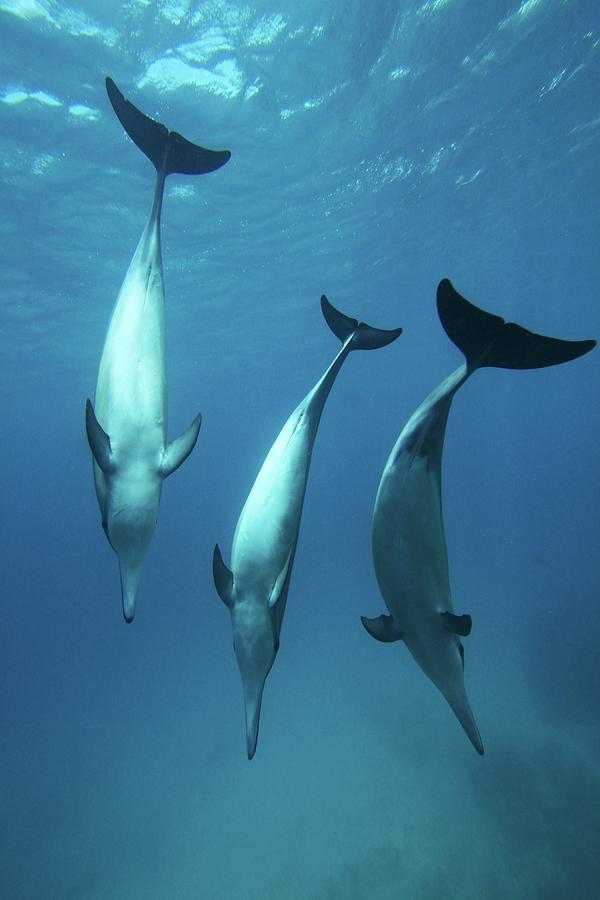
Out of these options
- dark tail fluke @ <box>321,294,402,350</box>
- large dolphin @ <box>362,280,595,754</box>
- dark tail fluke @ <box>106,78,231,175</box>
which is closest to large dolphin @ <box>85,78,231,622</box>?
large dolphin @ <box>362,280,595,754</box>

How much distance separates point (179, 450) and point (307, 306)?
28978 mm

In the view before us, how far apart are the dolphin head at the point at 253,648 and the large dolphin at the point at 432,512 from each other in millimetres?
Answer: 656

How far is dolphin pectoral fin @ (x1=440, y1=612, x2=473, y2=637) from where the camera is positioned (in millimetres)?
2422

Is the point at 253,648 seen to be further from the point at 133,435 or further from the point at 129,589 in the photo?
the point at 133,435

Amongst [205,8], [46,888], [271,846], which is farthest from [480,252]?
[46,888]

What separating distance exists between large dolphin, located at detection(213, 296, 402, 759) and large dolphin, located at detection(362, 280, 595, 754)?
49cm

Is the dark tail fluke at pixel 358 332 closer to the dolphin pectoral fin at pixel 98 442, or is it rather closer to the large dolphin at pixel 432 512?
the large dolphin at pixel 432 512

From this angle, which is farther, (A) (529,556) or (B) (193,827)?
(A) (529,556)

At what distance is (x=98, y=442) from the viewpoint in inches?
97.6

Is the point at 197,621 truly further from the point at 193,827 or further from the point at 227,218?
the point at 227,218

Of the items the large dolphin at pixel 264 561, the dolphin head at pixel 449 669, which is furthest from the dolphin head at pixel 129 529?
the dolphin head at pixel 449 669

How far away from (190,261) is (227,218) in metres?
3.37

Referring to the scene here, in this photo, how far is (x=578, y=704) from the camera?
1414 centimetres

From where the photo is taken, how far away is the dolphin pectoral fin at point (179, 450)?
2.65 meters
